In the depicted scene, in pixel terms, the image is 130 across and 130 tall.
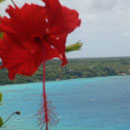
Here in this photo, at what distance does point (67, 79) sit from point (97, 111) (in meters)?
43.9

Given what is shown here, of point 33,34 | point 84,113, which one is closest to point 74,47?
point 33,34

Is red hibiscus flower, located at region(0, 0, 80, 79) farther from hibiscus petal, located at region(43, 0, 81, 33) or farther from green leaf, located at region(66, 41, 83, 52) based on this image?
green leaf, located at region(66, 41, 83, 52)

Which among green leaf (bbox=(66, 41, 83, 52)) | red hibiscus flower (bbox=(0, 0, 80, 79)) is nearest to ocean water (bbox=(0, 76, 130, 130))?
green leaf (bbox=(66, 41, 83, 52))

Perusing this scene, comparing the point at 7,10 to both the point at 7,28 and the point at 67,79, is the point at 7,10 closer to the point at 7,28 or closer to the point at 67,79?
the point at 7,28

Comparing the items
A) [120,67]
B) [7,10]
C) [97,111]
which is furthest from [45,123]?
[120,67]

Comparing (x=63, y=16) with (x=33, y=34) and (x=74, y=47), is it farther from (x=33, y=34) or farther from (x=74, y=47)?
(x=74, y=47)

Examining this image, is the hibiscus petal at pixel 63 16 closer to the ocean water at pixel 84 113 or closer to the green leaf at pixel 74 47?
the green leaf at pixel 74 47

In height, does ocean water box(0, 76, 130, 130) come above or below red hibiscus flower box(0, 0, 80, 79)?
below

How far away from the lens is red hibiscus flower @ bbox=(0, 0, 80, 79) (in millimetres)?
325

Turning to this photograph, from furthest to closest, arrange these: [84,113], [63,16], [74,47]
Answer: [84,113]
[74,47]
[63,16]

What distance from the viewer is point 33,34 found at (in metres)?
0.34

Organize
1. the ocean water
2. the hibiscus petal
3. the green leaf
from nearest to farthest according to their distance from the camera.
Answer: the hibiscus petal < the green leaf < the ocean water

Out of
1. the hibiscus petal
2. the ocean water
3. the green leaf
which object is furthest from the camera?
the ocean water

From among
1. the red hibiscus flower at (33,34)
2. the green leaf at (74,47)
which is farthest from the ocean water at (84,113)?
the red hibiscus flower at (33,34)
